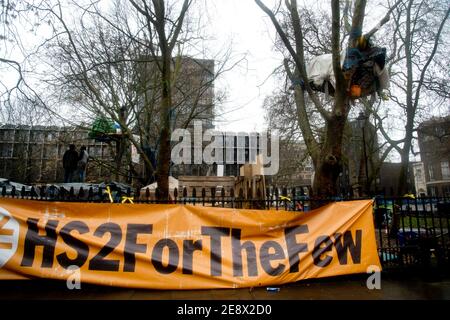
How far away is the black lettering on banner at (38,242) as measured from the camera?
4.79 m

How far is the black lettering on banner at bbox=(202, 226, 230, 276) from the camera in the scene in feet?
16.1

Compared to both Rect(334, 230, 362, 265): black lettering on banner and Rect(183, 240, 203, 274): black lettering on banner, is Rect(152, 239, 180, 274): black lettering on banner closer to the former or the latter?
Rect(183, 240, 203, 274): black lettering on banner

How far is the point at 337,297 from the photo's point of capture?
15.3 feet

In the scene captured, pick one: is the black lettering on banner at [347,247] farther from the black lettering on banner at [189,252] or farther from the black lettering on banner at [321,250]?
the black lettering on banner at [189,252]

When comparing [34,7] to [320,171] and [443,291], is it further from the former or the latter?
[443,291]

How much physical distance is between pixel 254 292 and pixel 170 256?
1.47m

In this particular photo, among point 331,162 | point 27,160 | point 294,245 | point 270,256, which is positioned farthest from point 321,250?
point 27,160

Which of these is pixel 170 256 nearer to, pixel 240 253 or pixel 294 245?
pixel 240 253

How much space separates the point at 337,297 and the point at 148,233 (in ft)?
10.5

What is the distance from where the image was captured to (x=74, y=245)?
486cm

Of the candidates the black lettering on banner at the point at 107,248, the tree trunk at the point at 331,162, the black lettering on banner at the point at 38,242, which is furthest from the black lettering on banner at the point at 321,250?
the black lettering on banner at the point at 38,242

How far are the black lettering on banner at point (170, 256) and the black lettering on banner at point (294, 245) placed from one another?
191 centimetres
